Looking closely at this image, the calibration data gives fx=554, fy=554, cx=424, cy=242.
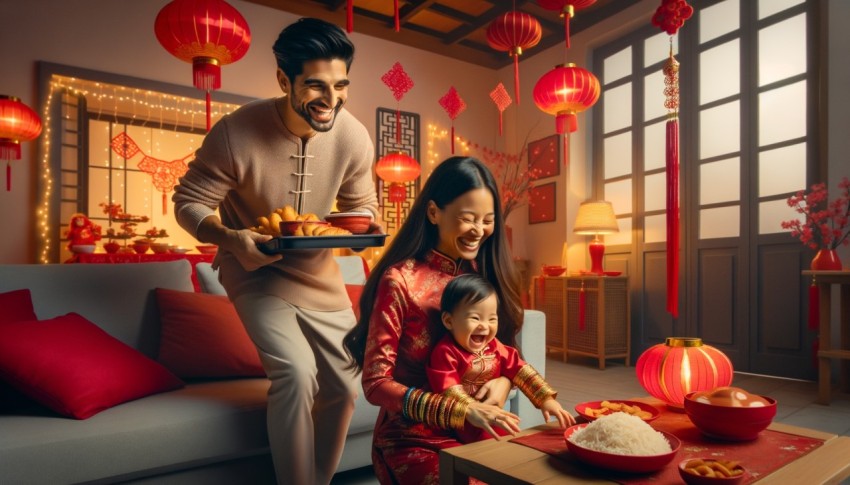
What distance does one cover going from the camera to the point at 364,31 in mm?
5453

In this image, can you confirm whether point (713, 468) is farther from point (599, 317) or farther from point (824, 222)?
point (599, 317)

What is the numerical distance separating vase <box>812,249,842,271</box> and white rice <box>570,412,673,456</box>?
2.89 m

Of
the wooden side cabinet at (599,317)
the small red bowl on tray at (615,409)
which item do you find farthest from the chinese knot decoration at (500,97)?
the small red bowl on tray at (615,409)

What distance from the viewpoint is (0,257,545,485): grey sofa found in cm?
132

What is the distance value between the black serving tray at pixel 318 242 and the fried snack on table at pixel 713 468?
80cm

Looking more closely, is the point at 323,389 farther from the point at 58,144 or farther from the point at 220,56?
the point at 58,144

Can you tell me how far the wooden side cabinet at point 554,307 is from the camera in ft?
15.3

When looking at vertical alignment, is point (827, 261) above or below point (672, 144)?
below

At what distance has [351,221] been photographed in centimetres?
141

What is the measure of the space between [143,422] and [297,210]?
0.68 metres

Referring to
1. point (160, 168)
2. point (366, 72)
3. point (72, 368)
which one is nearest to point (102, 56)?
point (160, 168)

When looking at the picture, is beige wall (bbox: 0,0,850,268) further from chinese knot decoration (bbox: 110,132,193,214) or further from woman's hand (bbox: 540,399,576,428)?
woman's hand (bbox: 540,399,576,428)

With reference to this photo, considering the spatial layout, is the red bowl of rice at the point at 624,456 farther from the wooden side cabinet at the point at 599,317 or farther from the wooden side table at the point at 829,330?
the wooden side cabinet at the point at 599,317

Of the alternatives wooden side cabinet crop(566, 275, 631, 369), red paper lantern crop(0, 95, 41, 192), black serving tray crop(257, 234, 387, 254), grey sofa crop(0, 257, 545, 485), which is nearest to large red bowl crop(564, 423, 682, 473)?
black serving tray crop(257, 234, 387, 254)
